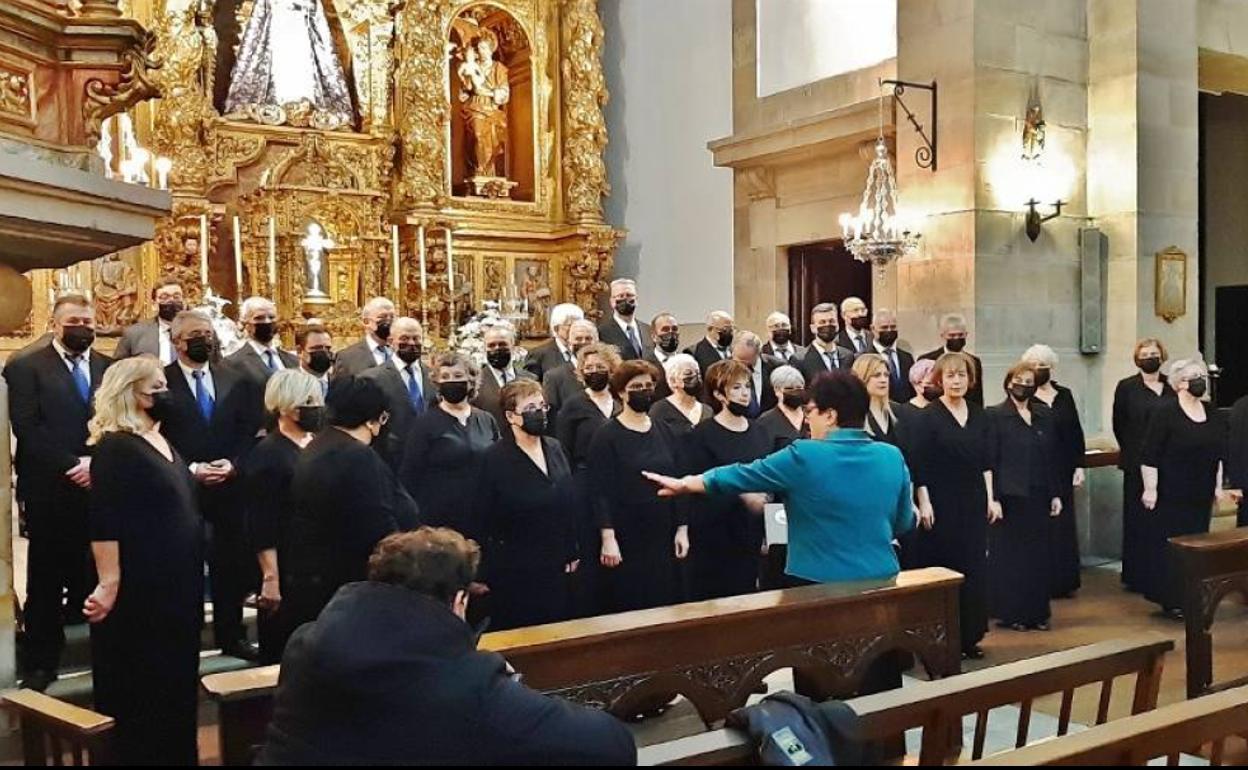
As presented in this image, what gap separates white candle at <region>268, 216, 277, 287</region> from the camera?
11875 mm

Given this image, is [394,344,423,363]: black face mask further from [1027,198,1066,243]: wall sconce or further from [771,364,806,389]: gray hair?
[1027,198,1066,243]: wall sconce

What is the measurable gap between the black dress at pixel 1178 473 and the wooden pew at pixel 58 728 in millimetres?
5845

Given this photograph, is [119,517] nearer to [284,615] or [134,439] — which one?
[134,439]

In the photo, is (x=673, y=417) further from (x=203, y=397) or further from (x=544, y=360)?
(x=203, y=397)

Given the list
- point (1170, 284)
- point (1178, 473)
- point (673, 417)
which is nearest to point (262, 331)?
point (673, 417)

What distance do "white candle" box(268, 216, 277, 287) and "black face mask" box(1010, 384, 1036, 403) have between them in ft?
25.1

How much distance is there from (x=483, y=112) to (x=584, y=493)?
8.69 metres

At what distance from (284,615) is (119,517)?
705 mm

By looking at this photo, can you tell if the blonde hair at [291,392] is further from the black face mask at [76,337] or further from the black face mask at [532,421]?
the black face mask at [76,337]

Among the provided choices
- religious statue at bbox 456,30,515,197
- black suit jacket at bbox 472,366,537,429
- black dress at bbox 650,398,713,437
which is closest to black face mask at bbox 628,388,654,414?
black dress at bbox 650,398,713,437

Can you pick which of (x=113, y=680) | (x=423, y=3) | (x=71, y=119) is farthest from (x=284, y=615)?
(x=423, y=3)

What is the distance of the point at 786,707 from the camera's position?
105 inches

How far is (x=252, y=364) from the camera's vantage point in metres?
5.84

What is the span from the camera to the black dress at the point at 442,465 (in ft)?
17.1
